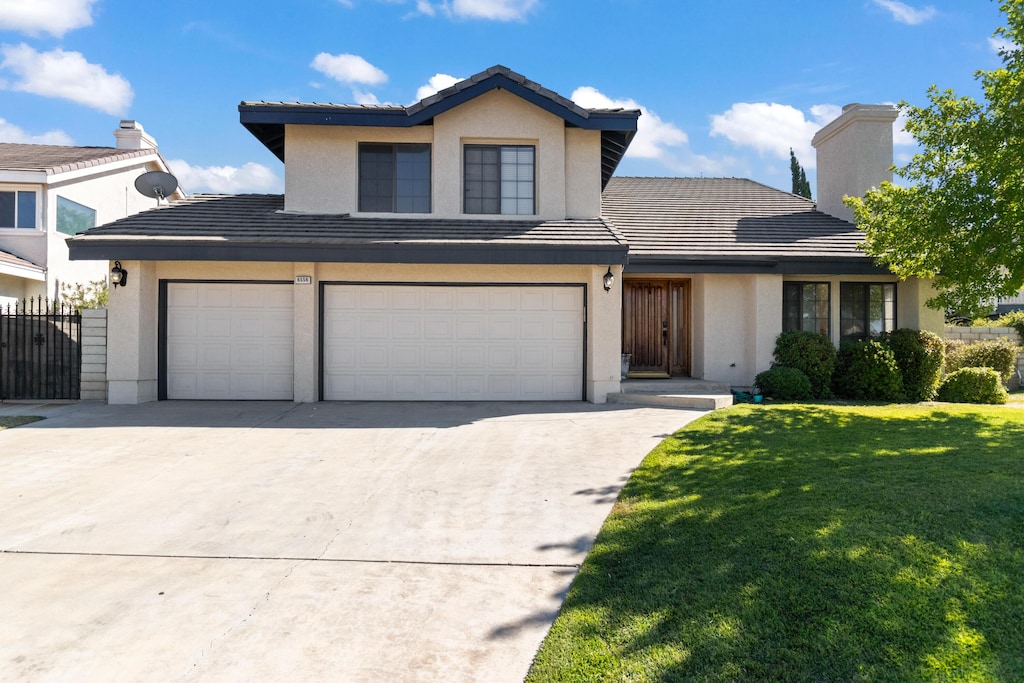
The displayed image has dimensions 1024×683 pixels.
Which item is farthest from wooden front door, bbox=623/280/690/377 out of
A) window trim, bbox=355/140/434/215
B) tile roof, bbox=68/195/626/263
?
window trim, bbox=355/140/434/215

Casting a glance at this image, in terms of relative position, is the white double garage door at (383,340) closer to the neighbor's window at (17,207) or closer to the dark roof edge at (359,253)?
the dark roof edge at (359,253)

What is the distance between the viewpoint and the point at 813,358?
12352mm

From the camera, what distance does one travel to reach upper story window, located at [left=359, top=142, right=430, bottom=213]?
12.4 metres

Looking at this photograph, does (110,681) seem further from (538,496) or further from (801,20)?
(801,20)

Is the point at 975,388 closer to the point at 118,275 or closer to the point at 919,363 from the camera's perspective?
the point at 919,363

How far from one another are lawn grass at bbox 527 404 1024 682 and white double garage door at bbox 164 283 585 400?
609 centimetres

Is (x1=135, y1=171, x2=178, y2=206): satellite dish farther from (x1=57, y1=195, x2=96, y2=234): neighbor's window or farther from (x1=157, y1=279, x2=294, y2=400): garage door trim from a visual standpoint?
(x1=57, y1=195, x2=96, y2=234): neighbor's window

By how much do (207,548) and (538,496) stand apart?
2.81 m

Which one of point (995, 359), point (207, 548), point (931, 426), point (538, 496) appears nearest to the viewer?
point (207, 548)

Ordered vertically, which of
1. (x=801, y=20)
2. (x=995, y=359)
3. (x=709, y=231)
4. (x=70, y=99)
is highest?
(x=70, y=99)

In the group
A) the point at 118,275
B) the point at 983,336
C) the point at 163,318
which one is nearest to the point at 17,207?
the point at 118,275

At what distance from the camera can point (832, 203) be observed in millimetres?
15383

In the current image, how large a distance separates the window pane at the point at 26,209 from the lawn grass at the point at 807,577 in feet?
64.2

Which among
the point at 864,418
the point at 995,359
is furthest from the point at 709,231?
the point at 995,359
